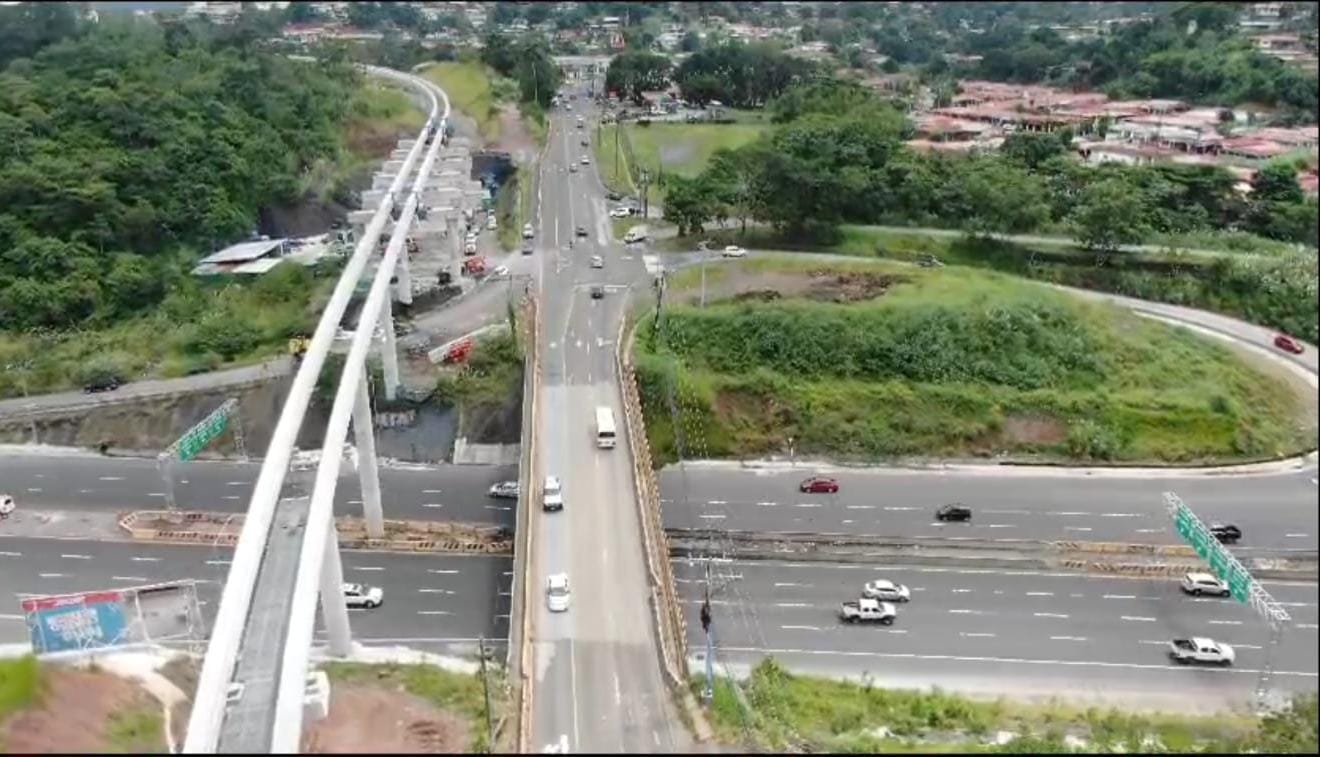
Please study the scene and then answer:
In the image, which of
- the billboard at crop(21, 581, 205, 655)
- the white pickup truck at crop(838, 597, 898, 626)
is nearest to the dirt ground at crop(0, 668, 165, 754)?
the billboard at crop(21, 581, 205, 655)

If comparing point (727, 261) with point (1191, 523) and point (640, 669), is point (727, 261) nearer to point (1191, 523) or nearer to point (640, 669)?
point (1191, 523)

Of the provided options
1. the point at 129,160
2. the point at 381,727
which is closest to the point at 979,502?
the point at 381,727

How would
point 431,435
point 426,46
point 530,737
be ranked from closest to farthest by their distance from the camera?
point 530,737, point 431,435, point 426,46

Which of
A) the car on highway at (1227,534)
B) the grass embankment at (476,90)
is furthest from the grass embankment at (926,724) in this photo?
the grass embankment at (476,90)

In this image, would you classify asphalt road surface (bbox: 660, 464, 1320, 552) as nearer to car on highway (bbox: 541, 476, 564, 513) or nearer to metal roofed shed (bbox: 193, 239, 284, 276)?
car on highway (bbox: 541, 476, 564, 513)

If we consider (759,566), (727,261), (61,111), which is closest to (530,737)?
(759,566)

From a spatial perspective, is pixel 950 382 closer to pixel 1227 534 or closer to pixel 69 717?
pixel 1227 534
